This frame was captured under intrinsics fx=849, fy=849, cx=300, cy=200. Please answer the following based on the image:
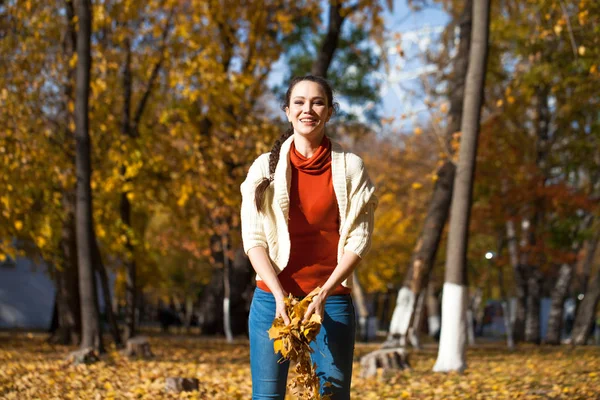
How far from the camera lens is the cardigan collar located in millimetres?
3902

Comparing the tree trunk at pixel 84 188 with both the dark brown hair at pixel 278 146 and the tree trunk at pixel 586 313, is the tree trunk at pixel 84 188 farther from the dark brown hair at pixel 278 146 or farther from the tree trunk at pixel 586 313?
the tree trunk at pixel 586 313

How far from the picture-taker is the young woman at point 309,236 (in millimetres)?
3898

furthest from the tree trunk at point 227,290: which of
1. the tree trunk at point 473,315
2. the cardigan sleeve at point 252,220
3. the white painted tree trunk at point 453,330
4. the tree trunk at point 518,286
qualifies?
the cardigan sleeve at point 252,220

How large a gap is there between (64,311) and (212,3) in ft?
25.0

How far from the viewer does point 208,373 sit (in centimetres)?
1195

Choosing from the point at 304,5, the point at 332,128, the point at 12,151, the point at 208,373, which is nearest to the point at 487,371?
the point at 208,373

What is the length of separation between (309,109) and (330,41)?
12.8 m


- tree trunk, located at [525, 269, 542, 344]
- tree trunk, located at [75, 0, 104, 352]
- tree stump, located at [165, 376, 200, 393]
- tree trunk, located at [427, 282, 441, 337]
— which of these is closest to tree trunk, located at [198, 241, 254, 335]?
tree trunk, located at [525, 269, 542, 344]

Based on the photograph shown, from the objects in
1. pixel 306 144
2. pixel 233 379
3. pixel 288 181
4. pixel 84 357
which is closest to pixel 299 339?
pixel 288 181

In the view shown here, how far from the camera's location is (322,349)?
3930 millimetres

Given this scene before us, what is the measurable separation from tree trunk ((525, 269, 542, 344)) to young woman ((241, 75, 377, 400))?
73.1 ft

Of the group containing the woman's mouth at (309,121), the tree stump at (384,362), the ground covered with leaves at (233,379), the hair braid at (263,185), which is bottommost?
the ground covered with leaves at (233,379)

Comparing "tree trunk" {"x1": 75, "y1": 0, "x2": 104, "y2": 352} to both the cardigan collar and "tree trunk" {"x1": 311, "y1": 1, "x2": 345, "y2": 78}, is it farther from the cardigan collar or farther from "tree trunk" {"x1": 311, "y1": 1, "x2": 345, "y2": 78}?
the cardigan collar

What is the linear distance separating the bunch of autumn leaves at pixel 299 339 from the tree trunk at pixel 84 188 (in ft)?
32.5
